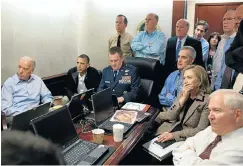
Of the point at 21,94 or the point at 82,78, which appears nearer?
the point at 21,94

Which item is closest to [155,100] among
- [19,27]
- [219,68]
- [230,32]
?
[219,68]

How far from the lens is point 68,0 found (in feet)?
13.4

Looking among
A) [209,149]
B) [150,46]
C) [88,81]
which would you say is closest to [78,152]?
[209,149]

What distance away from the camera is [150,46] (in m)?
3.58

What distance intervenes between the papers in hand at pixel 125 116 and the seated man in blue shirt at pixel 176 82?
682mm

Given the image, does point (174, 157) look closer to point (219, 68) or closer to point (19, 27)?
point (219, 68)

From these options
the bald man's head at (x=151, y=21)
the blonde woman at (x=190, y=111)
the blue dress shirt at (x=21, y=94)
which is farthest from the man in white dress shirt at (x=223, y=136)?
the bald man's head at (x=151, y=21)

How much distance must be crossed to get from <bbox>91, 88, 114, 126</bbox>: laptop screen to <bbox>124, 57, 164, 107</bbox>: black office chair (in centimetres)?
77

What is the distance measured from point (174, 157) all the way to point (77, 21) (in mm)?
3323

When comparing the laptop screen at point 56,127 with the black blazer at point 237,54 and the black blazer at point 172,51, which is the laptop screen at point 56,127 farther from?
the black blazer at point 172,51

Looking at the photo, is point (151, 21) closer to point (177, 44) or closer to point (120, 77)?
point (177, 44)

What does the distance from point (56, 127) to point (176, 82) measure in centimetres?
156

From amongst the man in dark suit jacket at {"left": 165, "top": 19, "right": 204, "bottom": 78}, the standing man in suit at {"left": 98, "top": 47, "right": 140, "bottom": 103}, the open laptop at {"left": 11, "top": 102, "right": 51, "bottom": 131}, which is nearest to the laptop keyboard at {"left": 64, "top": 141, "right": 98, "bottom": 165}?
the open laptop at {"left": 11, "top": 102, "right": 51, "bottom": 131}

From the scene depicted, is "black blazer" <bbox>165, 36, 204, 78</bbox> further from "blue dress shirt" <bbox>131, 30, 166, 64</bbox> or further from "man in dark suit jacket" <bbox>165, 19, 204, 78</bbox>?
"blue dress shirt" <bbox>131, 30, 166, 64</bbox>
